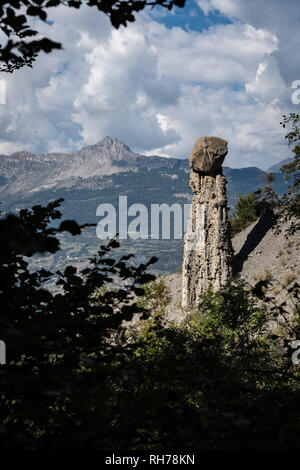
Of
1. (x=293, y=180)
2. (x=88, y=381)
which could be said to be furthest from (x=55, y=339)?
(x=293, y=180)

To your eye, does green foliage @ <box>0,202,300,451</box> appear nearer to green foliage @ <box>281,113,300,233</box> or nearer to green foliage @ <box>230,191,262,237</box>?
green foliage @ <box>281,113,300,233</box>

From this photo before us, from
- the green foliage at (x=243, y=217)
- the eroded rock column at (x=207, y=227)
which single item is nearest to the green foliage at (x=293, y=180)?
the eroded rock column at (x=207, y=227)

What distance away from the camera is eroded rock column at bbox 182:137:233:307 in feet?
86.8

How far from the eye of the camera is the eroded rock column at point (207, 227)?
26.5 m

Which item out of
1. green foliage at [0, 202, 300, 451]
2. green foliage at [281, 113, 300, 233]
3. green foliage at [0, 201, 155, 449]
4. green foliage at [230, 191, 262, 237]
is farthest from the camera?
green foliage at [230, 191, 262, 237]

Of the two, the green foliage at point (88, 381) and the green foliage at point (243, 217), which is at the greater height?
the green foliage at point (243, 217)

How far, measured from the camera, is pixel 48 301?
3572mm

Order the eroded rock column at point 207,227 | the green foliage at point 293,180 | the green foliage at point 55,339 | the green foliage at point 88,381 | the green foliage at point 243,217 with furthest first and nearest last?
1. the green foliage at point 243,217
2. the eroded rock column at point 207,227
3. the green foliage at point 293,180
4. the green foliage at point 55,339
5. the green foliage at point 88,381

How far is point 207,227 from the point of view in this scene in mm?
27031

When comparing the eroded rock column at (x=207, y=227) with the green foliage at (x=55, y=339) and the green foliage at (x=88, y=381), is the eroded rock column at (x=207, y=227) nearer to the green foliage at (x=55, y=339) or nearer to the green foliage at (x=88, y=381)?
the green foliage at (x=88, y=381)

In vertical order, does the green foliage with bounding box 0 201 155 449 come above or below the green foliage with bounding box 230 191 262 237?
below

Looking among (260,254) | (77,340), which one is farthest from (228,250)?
(77,340)

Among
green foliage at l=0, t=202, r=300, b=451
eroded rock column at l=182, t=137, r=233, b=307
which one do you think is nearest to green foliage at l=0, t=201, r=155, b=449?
green foliage at l=0, t=202, r=300, b=451
